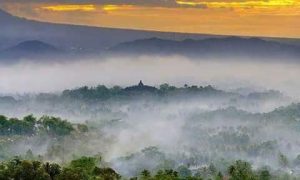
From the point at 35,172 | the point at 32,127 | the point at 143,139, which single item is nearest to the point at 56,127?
the point at 32,127

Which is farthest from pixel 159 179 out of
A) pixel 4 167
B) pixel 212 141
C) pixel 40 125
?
pixel 212 141

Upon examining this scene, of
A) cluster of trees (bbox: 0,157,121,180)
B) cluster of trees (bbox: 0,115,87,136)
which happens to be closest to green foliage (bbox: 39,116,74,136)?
cluster of trees (bbox: 0,115,87,136)

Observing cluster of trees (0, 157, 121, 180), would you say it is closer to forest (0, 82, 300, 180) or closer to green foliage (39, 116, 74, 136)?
forest (0, 82, 300, 180)

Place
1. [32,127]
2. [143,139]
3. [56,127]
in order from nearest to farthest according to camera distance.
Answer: [32,127]
[56,127]
[143,139]

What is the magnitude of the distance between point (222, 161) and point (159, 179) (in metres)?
65.6

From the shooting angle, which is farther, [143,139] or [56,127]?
[143,139]

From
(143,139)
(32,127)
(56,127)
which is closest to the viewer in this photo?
(32,127)

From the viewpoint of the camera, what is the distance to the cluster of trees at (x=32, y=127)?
10221 centimetres

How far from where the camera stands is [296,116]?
167m

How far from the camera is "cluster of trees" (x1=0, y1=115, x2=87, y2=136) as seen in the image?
102213mm

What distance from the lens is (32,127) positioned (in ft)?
347

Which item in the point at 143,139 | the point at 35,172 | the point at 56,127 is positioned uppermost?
the point at 143,139

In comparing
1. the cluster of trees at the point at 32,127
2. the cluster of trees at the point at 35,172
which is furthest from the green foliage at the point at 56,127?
the cluster of trees at the point at 35,172

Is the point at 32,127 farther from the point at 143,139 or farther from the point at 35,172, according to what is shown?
the point at 35,172
